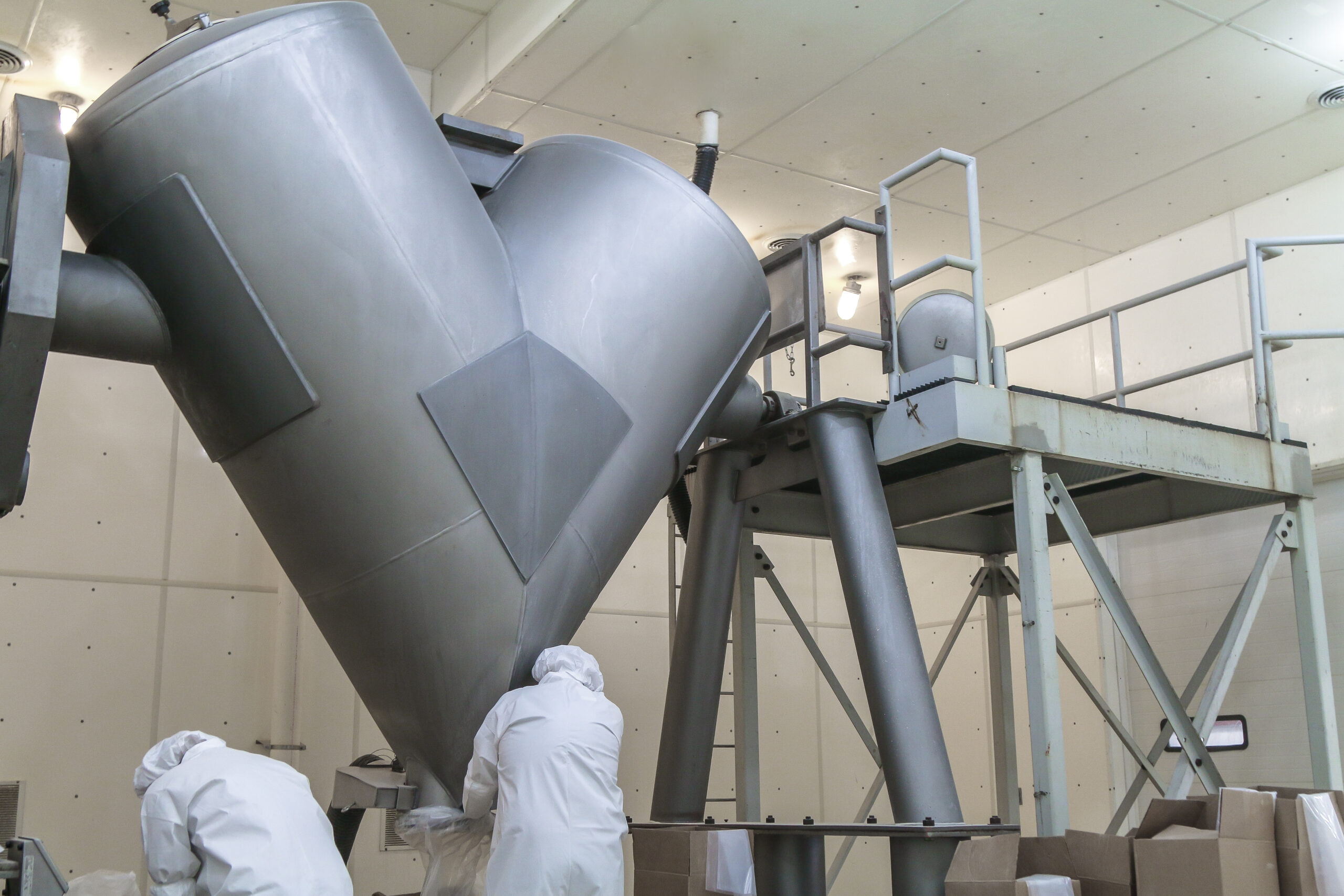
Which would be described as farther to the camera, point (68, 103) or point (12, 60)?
point (68, 103)

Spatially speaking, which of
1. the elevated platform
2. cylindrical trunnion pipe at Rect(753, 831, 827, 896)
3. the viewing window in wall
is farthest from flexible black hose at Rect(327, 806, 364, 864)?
the viewing window in wall

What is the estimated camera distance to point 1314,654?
19.1ft

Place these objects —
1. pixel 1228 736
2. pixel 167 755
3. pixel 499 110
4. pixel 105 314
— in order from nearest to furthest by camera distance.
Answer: pixel 167 755 < pixel 105 314 < pixel 499 110 < pixel 1228 736

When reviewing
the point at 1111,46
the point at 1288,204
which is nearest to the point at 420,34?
the point at 1111,46

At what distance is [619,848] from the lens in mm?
3938

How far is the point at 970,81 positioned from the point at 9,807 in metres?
6.71

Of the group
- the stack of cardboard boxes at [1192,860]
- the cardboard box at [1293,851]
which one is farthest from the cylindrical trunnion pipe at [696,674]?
the cardboard box at [1293,851]

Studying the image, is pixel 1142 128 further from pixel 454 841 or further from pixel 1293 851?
pixel 454 841

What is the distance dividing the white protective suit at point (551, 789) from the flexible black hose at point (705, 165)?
3617mm

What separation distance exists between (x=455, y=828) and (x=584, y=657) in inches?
29.4

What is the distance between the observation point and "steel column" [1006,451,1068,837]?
467cm

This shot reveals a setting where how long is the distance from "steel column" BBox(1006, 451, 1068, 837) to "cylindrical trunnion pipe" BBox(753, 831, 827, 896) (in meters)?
1.02

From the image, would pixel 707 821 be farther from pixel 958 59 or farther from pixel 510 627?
pixel 958 59

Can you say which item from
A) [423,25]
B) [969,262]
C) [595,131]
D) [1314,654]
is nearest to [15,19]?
A: [423,25]
